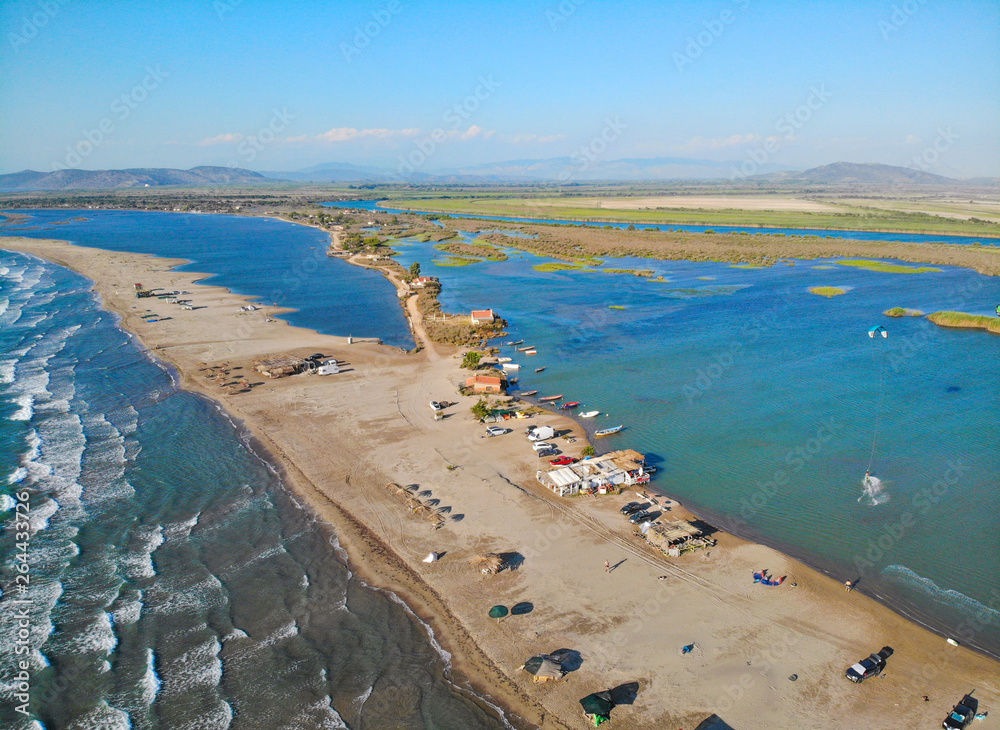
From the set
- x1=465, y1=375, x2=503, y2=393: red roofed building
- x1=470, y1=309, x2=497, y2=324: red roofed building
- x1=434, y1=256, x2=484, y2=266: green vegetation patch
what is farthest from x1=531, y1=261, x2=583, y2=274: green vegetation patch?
x1=465, y1=375, x2=503, y2=393: red roofed building

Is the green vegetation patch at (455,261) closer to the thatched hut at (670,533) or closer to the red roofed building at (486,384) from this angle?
the red roofed building at (486,384)

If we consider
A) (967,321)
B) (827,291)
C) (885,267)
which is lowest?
(967,321)

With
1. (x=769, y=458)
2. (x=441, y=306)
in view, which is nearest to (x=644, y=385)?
(x=769, y=458)

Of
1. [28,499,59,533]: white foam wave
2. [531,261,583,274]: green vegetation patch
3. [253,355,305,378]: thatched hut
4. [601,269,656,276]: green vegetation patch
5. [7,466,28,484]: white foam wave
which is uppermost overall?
[531,261,583,274]: green vegetation patch

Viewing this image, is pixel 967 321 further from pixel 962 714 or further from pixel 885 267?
pixel 962 714

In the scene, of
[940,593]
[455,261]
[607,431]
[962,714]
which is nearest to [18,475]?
[607,431]

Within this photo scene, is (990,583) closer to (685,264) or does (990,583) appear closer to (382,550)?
(382,550)

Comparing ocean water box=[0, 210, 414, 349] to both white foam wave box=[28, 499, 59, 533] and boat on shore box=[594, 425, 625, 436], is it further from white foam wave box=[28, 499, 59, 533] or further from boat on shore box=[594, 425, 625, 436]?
white foam wave box=[28, 499, 59, 533]
